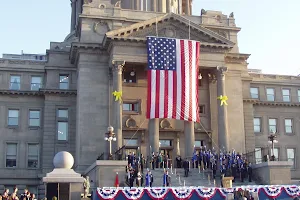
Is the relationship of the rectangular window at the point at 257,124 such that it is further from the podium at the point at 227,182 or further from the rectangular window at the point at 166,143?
the podium at the point at 227,182

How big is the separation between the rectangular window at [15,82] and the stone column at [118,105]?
467 inches

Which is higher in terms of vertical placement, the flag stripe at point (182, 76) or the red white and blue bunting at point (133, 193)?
the flag stripe at point (182, 76)

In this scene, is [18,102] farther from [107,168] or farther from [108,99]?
[107,168]

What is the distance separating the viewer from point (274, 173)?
36.7m

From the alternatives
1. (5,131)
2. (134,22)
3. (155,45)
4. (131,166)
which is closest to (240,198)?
(131,166)

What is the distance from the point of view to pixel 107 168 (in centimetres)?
3412

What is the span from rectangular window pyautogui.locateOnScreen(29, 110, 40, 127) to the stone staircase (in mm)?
15951

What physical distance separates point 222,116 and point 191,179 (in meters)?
8.67

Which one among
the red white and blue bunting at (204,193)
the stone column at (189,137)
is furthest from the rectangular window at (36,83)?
the red white and blue bunting at (204,193)

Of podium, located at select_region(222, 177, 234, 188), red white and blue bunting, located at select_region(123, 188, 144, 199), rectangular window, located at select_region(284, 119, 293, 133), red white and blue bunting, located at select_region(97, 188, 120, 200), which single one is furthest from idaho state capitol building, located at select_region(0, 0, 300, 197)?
red white and blue bunting, located at select_region(97, 188, 120, 200)

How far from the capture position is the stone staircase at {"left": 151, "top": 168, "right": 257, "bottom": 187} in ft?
117

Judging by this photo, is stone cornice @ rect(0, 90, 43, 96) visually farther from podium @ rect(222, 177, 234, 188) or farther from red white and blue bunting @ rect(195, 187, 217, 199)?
red white and blue bunting @ rect(195, 187, 217, 199)

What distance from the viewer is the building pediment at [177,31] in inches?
1724

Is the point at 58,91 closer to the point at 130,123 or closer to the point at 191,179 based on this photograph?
the point at 130,123
